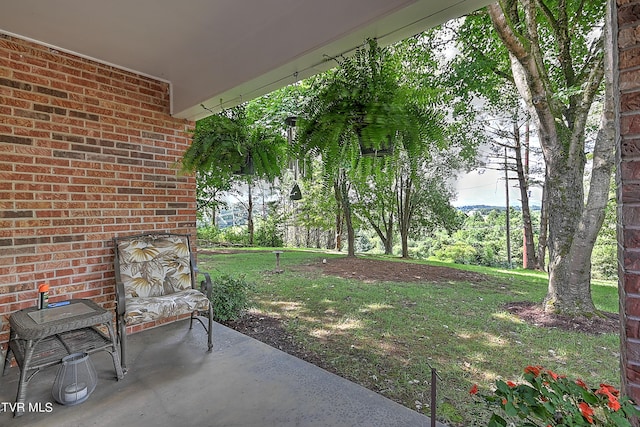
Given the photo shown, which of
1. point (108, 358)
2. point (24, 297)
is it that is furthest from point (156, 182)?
point (108, 358)

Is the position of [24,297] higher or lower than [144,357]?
higher

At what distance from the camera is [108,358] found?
7.59 ft

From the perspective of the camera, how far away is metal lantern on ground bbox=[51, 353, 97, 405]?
1753 millimetres

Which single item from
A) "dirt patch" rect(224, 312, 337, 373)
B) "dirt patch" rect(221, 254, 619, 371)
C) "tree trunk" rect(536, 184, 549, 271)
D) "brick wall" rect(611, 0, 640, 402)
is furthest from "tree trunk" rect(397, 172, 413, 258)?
"brick wall" rect(611, 0, 640, 402)

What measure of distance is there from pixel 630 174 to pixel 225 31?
229 cm

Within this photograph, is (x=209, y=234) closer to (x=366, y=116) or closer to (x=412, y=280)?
(x=412, y=280)

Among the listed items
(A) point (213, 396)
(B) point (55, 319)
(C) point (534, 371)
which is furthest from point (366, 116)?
(B) point (55, 319)

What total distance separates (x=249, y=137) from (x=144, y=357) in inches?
73.8

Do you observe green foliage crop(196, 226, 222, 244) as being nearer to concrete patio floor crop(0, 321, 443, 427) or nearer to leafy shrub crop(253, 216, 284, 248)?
leafy shrub crop(253, 216, 284, 248)

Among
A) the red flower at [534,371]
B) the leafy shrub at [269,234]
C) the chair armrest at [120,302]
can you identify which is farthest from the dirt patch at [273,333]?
the leafy shrub at [269,234]

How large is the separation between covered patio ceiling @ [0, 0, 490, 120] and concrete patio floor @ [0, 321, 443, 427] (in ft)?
6.65

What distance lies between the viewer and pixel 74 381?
5.97ft

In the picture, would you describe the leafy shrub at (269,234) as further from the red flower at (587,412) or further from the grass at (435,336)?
the red flower at (587,412)

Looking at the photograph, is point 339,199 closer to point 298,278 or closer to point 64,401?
point 298,278
